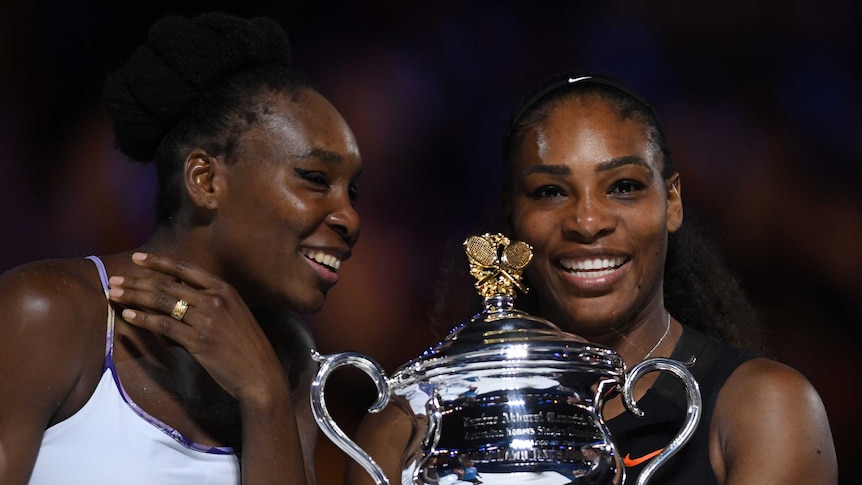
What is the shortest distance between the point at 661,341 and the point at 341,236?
1.68ft

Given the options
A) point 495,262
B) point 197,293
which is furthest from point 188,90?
point 495,262

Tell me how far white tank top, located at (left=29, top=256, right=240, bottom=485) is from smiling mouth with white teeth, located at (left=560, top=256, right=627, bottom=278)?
60cm

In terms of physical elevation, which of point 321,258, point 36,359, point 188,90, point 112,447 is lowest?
point 112,447

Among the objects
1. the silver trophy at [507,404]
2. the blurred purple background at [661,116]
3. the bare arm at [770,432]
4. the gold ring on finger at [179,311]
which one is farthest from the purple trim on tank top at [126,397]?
the blurred purple background at [661,116]

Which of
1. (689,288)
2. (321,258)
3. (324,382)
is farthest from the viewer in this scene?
(689,288)

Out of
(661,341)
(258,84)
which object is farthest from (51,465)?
(661,341)

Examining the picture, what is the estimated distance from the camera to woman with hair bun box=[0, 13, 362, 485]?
4.64ft

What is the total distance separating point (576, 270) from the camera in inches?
61.6

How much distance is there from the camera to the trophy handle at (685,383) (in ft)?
3.83

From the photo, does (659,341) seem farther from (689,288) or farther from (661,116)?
(661,116)

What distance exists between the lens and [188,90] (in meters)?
1.66

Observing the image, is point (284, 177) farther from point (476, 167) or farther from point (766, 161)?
point (766, 161)

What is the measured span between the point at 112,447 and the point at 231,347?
0.21 meters

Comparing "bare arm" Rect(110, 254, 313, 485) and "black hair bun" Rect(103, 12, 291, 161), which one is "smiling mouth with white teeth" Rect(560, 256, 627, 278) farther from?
"black hair bun" Rect(103, 12, 291, 161)
